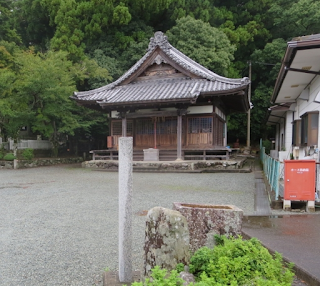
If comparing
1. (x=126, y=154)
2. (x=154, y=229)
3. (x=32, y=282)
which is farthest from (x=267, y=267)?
(x=32, y=282)

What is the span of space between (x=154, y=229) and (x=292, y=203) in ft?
13.9

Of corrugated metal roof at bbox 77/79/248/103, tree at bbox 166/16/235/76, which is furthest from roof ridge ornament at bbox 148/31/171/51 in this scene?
tree at bbox 166/16/235/76

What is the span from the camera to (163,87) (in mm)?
15383

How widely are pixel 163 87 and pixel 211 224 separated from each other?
526 inches

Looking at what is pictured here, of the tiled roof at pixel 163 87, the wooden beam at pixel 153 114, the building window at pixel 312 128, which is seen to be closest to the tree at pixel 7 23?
the tiled roof at pixel 163 87

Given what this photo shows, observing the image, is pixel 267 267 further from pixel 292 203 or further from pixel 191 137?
pixel 191 137

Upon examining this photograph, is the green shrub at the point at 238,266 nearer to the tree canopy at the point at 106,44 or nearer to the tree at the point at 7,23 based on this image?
the tree canopy at the point at 106,44

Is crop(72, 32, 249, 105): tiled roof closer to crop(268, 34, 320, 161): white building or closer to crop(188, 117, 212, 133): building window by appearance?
crop(188, 117, 212, 133): building window

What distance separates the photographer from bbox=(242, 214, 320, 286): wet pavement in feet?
9.10

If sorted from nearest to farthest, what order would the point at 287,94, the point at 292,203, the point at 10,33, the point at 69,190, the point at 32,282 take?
the point at 32,282
the point at 292,203
the point at 69,190
the point at 287,94
the point at 10,33

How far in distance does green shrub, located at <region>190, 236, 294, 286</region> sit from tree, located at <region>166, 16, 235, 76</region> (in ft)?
65.2

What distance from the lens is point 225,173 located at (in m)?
12.0

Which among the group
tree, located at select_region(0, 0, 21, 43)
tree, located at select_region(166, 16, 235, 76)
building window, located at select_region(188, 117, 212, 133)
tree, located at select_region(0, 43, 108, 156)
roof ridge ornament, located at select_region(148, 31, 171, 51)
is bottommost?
building window, located at select_region(188, 117, 212, 133)

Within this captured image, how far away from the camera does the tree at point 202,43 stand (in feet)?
68.4
